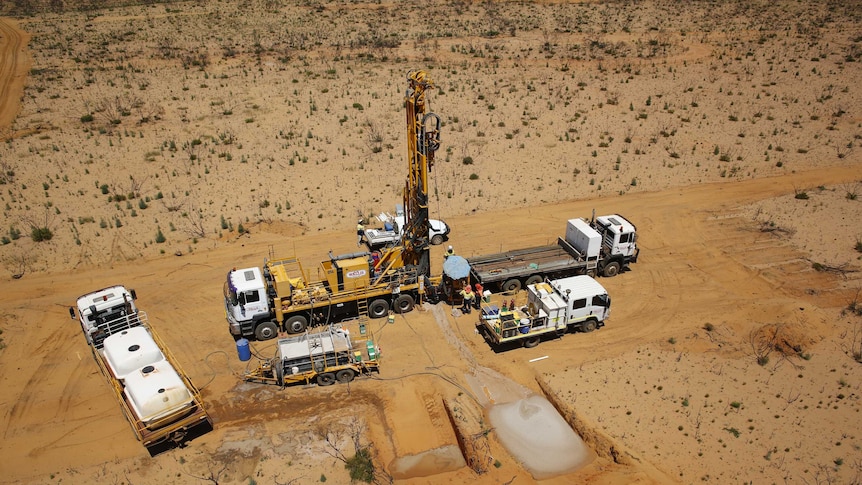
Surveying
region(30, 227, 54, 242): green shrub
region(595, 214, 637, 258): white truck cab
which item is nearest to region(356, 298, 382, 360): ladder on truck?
region(595, 214, 637, 258): white truck cab

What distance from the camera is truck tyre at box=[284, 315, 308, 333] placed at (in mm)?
22547

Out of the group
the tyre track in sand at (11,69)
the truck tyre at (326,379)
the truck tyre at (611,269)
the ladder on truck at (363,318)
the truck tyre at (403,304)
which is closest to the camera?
the truck tyre at (326,379)

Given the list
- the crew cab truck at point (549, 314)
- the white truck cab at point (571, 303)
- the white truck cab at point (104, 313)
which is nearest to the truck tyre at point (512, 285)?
the crew cab truck at point (549, 314)

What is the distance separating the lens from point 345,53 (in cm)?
5922

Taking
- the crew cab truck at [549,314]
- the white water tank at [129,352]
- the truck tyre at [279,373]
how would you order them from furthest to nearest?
the crew cab truck at [549,314] → the truck tyre at [279,373] → the white water tank at [129,352]

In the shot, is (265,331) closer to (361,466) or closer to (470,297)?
(361,466)

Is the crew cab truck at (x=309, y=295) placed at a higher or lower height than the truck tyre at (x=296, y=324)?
higher

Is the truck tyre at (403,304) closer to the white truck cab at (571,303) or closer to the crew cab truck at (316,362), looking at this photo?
the crew cab truck at (316,362)

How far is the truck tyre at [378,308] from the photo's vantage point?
23734mm

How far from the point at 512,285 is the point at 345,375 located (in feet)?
29.0

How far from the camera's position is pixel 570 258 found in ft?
86.7

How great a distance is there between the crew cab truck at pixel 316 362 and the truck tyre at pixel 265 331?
5.21 ft

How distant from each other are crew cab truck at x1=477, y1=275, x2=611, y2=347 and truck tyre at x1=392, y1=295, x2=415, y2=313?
3.04m

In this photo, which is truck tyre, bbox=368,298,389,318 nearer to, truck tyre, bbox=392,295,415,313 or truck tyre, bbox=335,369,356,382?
truck tyre, bbox=392,295,415,313
